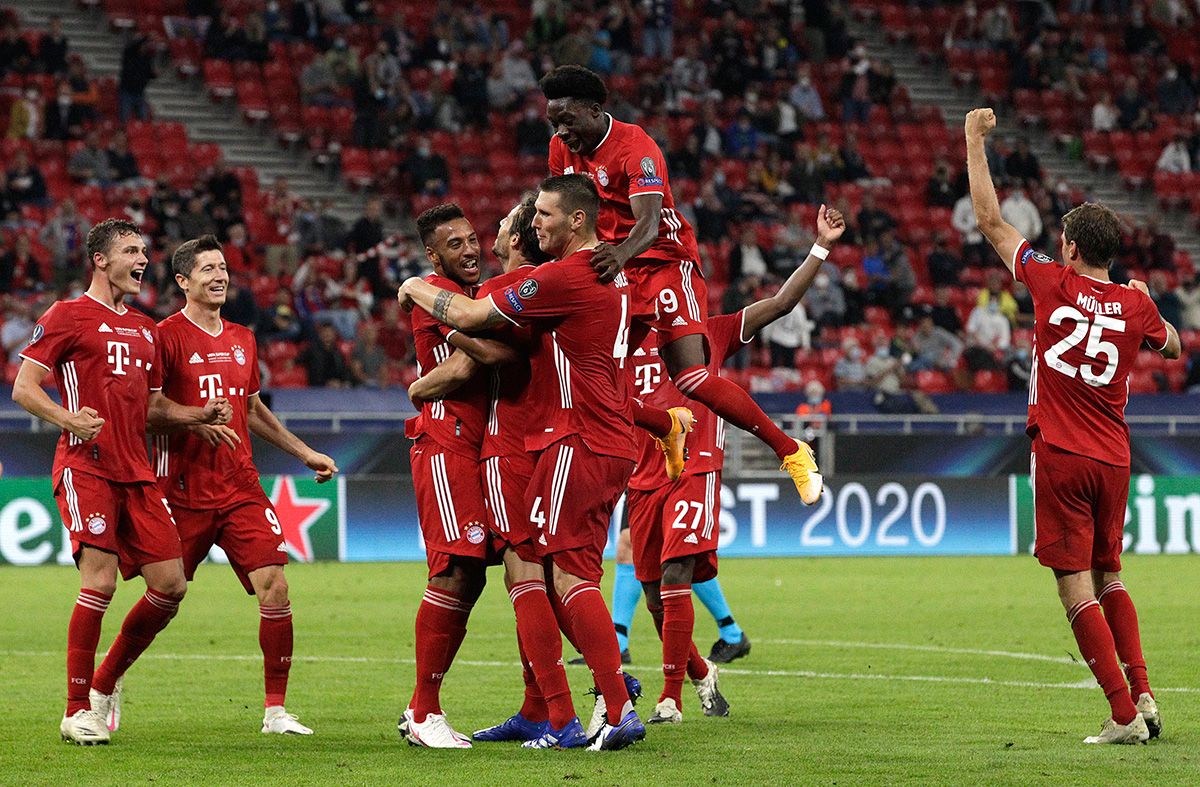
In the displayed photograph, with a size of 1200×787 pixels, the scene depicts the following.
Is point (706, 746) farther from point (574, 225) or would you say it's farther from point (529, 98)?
point (529, 98)

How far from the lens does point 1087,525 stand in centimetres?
782

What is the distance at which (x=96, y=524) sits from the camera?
8.00 metres

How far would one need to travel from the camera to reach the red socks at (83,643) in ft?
26.1

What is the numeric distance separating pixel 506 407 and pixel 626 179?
1.45m

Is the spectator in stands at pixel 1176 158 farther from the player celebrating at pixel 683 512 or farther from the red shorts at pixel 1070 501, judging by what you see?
the red shorts at pixel 1070 501

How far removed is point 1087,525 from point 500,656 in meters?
4.91

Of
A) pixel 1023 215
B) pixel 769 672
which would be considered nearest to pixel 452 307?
pixel 769 672

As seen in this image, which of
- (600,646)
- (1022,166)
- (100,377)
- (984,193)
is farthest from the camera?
(1022,166)

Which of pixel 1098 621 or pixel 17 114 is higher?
pixel 17 114

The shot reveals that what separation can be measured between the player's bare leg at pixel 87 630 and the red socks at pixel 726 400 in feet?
9.31

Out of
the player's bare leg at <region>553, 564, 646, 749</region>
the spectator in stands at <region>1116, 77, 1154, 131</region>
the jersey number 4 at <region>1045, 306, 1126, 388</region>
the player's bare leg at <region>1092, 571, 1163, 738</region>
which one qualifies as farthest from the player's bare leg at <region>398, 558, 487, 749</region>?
the spectator in stands at <region>1116, 77, 1154, 131</region>

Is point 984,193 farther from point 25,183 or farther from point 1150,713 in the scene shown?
point 25,183

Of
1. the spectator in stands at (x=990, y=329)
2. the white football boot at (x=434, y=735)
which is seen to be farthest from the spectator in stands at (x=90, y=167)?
the white football boot at (x=434, y=735)

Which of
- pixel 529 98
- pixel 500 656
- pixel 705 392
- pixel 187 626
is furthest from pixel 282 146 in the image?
pixel 705 392
